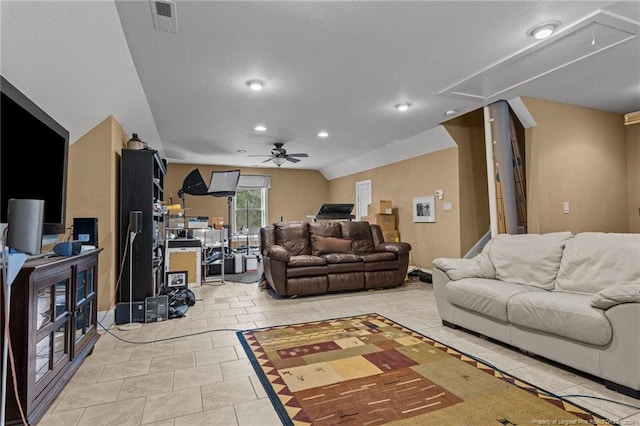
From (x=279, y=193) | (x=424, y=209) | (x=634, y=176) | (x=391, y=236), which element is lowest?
(x=391, y=236)

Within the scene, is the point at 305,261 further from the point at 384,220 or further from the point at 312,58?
the point at 384,220

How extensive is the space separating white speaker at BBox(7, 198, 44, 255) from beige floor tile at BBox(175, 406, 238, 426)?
1.15 m

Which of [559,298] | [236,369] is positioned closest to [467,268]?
[559,298]

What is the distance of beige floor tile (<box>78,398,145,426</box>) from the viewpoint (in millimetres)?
1791

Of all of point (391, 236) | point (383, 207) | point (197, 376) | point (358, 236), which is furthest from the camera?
point (383, 207)

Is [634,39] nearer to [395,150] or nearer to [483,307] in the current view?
[483,307]

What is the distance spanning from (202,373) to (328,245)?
298 cm

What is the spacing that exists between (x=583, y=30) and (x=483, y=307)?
244 centimetres

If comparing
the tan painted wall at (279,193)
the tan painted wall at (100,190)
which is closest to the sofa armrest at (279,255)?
the tan painted wall at (100,190)

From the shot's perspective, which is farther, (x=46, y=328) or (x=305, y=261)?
(x=305, y=261)

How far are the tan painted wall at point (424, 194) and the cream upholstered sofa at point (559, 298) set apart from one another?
95.3 inches

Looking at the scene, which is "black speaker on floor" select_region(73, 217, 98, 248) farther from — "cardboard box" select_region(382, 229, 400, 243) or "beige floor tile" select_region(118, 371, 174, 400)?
"cardboard box" select_region(382, 229, 400, 243)

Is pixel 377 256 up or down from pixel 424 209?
down

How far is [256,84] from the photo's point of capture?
12.4ft
